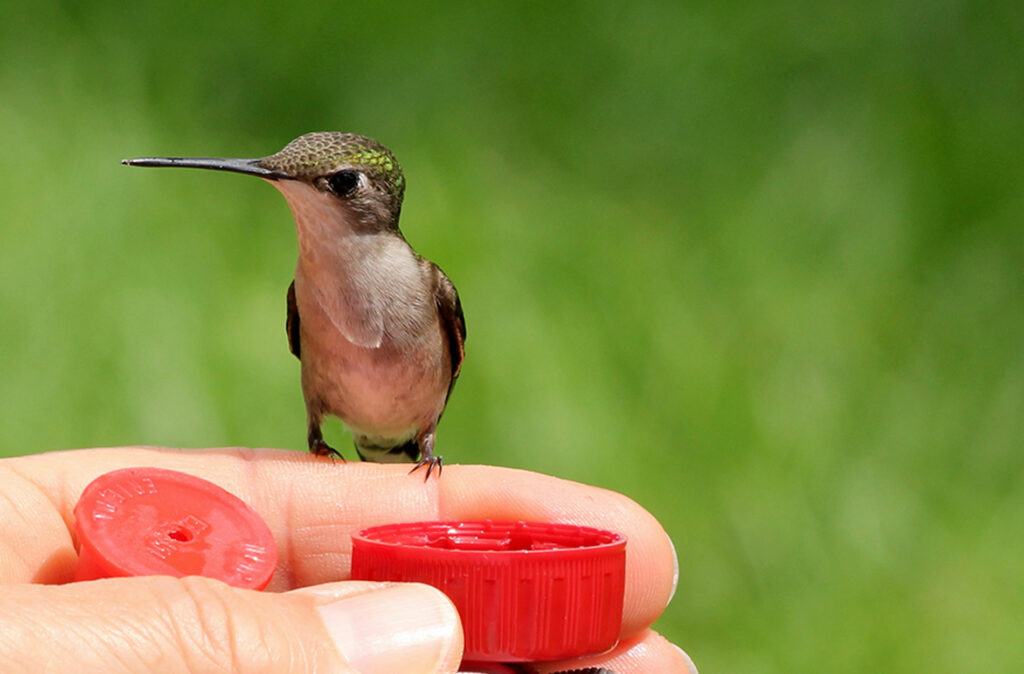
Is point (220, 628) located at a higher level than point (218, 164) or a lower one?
lower

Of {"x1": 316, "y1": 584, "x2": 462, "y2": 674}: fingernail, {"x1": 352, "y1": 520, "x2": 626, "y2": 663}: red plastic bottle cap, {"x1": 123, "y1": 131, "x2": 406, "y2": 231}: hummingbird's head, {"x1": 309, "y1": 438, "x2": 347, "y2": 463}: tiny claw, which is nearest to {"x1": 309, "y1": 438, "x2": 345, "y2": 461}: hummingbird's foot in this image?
{"x1": 309, "y1": 438, "x2": 347, "y2": 463}: tiny claw

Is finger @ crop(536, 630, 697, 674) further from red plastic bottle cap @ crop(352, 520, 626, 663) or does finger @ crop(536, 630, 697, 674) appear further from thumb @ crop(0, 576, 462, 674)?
thumb @ crop(0, 576, 462, 674)

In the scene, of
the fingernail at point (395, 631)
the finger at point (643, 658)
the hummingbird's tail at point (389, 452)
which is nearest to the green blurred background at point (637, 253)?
the hummingbird's tail at point (389, 452)

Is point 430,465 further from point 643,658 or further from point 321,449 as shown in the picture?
point 643,658

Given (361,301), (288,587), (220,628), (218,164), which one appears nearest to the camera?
(220,628)

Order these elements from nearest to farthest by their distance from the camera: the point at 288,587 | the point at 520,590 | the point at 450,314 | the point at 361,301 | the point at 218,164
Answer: the point at 520,590
the point at 218,164
the point at 288,587
the point at 361,301
the point at 450,314

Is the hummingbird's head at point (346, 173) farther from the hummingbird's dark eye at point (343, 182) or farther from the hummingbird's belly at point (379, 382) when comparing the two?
the hummingbird's belly at point (379, 382)

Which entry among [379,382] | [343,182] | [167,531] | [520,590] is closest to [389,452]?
[379,382]
